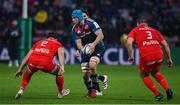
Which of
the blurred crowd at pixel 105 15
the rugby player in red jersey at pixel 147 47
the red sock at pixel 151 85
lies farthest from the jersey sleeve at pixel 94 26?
the blurred crowd at pixel 105 15

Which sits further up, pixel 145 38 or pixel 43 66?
pixel 145 38

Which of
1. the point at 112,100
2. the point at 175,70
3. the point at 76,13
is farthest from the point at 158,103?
the point at 175,70

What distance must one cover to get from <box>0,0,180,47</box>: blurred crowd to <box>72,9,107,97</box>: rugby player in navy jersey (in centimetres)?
1656

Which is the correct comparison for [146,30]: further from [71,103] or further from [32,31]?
[32,31]

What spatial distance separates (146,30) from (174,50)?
17.1 m

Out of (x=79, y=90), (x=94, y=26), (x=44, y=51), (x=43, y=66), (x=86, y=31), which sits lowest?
(x=79, y=90)

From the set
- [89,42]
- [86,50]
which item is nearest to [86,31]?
[89,42]

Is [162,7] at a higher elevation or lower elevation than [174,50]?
higher

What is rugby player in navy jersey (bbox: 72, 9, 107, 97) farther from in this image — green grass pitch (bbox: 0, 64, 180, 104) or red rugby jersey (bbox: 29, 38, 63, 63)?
red rugby jersey (bbox: 29, 38, 63, 63)

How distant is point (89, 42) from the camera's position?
703 inches

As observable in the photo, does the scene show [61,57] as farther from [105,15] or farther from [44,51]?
[105,15]

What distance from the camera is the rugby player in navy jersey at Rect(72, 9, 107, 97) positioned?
1745cm

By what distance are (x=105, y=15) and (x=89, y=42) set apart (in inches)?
729

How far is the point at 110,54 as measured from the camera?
113ft
